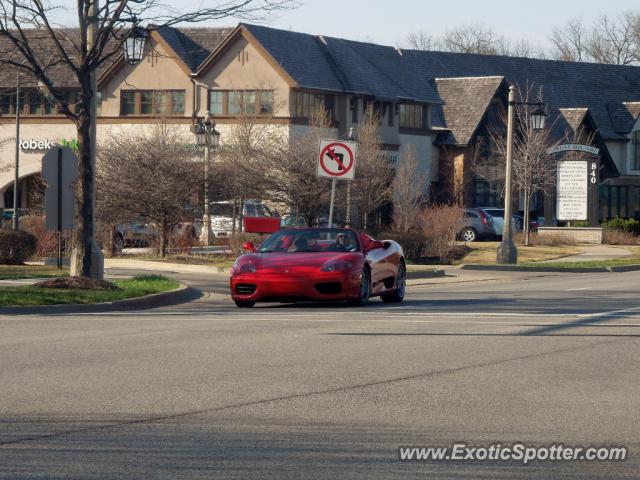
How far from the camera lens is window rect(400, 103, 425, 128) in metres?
63.5

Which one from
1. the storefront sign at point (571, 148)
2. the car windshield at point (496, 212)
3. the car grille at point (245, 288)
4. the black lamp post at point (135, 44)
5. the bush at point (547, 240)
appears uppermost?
the storefront sign at point (571, 148)

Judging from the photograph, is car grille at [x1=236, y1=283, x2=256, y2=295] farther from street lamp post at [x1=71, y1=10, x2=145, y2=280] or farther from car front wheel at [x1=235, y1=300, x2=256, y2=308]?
street lamp post at [x1=71, y1=10, x2=145, y2=280]

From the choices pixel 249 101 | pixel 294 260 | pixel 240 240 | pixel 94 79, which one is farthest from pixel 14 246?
pixel 249 101

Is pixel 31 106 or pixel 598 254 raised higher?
pixel 31 106

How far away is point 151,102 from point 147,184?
81.7ft

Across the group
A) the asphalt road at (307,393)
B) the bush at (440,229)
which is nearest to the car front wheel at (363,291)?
the asphalt road at (307,393)

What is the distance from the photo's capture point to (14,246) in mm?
30547

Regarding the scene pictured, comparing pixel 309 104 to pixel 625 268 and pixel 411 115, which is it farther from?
pixel 625 268

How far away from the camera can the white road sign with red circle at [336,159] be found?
2534 centimetres

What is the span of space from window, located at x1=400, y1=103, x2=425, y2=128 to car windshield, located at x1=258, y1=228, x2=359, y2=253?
4286 centimetres

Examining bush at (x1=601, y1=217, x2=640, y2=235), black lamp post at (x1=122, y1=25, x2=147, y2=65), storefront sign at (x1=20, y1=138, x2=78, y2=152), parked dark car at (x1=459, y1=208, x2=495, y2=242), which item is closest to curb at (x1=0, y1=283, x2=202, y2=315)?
black lamp post at (x1=122, y1=25, x2=147, y2=65)

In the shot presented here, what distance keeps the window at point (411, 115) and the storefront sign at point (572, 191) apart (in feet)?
46.1

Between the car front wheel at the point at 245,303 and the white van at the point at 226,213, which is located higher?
the white van at the point at 226,213

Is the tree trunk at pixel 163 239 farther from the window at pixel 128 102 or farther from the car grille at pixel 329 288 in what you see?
the window at pixel 128 102
